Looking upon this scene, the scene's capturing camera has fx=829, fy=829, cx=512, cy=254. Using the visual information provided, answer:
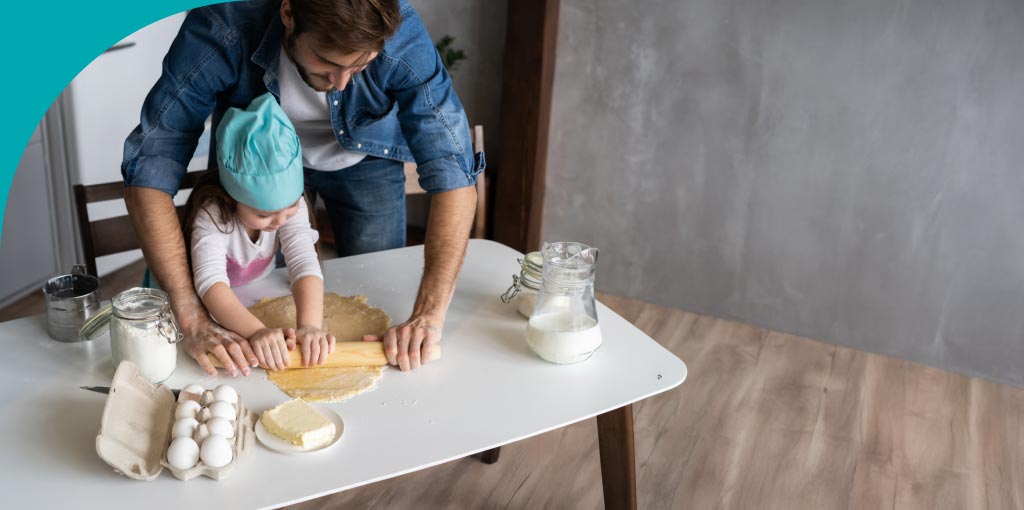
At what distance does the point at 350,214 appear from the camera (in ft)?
6.68

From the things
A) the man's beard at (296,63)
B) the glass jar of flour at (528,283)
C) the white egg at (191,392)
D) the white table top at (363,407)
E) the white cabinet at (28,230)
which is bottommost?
the white cabinet at (28,230)

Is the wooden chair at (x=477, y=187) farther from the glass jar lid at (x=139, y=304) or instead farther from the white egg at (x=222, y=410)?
the white egg at (x=222, y=410)

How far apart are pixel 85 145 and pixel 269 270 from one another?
166cm

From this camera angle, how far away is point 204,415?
3.68ft

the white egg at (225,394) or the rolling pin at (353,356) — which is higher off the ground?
the white egg at (225,394)

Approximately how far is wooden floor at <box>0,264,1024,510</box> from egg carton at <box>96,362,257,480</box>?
2.96 ft

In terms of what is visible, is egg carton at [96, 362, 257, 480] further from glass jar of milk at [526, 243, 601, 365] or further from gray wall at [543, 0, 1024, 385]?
gray wall at [543, 0, 1024, 385]

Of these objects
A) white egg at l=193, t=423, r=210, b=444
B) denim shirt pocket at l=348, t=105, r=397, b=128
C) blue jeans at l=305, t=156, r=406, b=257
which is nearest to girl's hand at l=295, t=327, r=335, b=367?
white egg at l=193, t=423, r=210, b=444

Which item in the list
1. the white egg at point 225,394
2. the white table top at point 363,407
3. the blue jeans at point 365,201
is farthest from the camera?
the blue jeans at point 365,201

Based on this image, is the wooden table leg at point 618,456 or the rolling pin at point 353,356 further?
the wooden table leg at point 618,456

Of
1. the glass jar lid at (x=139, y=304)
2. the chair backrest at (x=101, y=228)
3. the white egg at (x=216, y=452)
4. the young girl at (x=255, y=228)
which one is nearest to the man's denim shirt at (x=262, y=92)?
the young girl at (x=255, y=228)

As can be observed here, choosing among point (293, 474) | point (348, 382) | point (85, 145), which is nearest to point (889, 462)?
point (348, 382)

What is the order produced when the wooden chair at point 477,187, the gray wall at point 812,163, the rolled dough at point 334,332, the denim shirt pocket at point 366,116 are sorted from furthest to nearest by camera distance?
1. the gray wall at point 812,163
2. the wooden chair at point 477,187
3. the denim shirt pocket at point 366,116
4. the rolled dough at point 334,332

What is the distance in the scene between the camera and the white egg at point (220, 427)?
108 cm
